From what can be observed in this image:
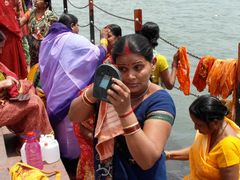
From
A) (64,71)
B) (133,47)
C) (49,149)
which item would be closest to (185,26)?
(64,71)

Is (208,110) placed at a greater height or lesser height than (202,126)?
greater

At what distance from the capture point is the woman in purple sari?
2760 millimetres

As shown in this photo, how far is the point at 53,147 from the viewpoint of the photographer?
2525 mm

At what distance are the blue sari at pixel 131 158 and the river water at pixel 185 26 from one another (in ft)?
9.50

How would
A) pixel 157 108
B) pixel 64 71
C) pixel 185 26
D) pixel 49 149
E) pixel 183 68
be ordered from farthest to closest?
1. pixel 185 26
2. pixel 183 68
3. pixel 64 71
4. pixel 49 149
5. pixel 157 108

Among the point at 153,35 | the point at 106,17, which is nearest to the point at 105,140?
the point at 153,35

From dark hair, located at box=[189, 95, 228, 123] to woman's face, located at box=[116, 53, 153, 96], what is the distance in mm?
795

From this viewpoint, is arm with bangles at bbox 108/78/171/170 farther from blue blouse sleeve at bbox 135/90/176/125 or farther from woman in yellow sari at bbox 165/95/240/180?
woman in yellow sari at bbox 165/95/240/180

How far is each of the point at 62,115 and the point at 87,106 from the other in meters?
1.28

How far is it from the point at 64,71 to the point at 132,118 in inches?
58.6

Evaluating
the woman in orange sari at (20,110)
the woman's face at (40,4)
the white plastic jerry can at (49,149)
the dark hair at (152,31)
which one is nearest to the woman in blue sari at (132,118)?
the white plastic jerry can at (49,149)

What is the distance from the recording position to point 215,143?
89.2 inches

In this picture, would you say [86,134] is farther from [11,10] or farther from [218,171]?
[11,10]

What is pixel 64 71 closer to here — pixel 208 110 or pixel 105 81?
pixel 208 110
